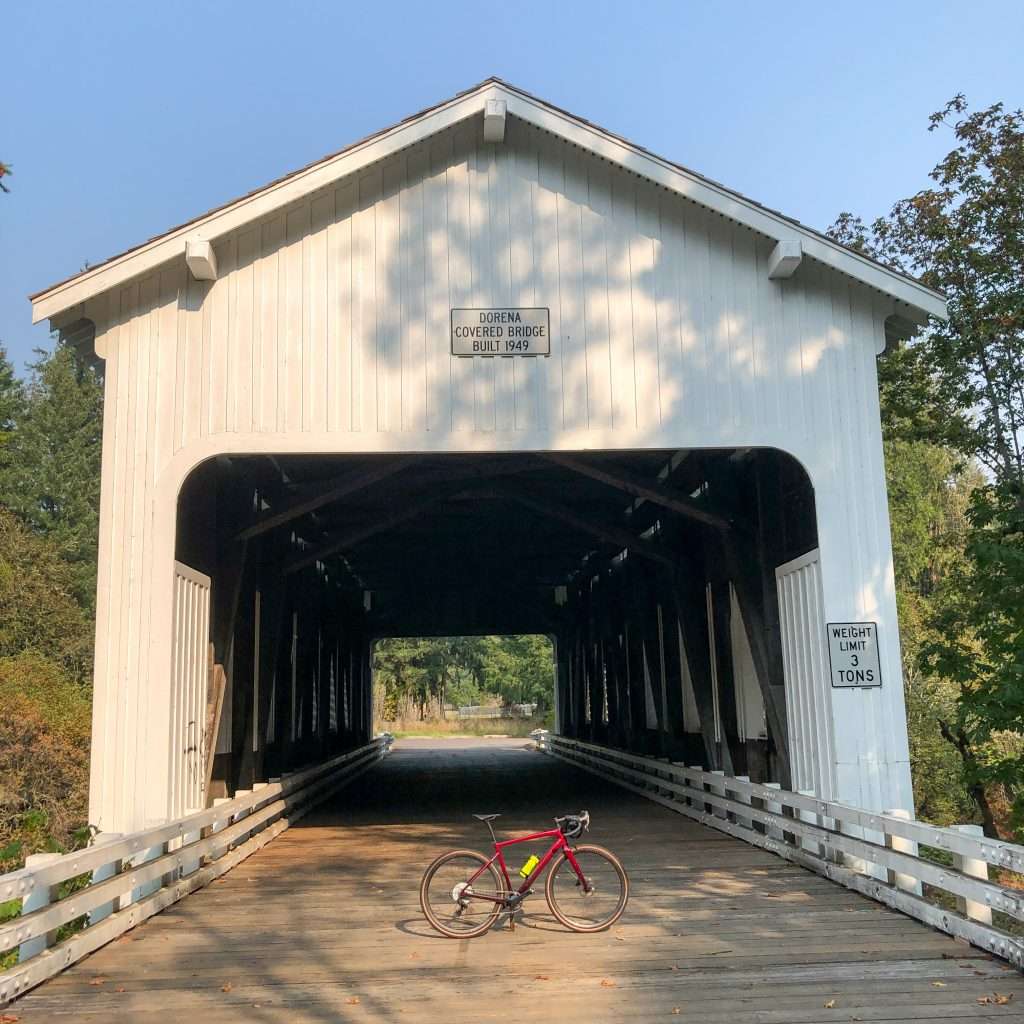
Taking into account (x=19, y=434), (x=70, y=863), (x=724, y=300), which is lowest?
(x=70, y=863)

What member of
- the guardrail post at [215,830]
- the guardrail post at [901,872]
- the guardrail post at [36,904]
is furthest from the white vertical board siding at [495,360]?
the guardrail post at [36,904]

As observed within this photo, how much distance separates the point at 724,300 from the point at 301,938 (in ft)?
17.2

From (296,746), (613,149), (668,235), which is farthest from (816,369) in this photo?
(296,746)

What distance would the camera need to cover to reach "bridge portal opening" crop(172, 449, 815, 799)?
30.5 ft

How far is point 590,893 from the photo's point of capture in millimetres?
6246

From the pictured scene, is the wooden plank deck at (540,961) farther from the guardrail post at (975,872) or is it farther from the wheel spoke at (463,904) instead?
the guardrail post at (975,872)

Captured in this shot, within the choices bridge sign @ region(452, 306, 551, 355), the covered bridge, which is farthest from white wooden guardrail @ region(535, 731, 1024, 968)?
bridge sign @ region(452, 306, 551, 355)

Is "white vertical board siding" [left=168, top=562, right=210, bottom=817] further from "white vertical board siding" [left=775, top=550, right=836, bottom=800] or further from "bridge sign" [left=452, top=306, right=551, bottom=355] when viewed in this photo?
"white vertical board siding" [left=775, top=550, right=836, bottom=800]

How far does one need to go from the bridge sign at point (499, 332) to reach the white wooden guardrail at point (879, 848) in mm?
3742

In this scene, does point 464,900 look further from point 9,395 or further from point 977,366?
point 9,395

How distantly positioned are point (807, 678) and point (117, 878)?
4.94 m

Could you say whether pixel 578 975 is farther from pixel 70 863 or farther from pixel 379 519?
pixel 379 519

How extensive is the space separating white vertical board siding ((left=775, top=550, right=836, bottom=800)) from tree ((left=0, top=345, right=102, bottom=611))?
31.8m

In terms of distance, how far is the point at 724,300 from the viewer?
851 cm
